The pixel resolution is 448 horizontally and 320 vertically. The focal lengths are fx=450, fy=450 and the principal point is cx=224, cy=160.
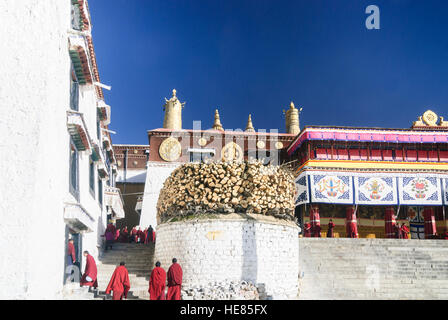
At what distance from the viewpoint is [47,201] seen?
856cm

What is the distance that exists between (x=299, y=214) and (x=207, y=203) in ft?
39.9

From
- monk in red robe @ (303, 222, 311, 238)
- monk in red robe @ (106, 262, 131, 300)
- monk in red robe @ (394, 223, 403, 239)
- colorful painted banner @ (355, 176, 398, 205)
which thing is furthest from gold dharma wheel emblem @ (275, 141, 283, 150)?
monk in red robe @ (106, 262, 131, 300)

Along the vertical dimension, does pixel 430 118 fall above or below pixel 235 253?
above

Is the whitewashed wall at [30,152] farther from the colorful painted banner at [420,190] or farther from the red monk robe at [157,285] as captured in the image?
the colorful painted banner at [420,190]

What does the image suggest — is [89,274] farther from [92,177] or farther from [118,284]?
[92,177]

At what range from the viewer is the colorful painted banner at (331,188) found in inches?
813

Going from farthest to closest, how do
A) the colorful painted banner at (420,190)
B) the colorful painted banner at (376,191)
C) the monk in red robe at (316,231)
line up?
the colorful painted banner at (420,190) → the colorful painted banner at (376,191) → the monk in red robe at (316,231)

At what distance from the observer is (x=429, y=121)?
26.5 m

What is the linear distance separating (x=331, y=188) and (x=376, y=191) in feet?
7.18

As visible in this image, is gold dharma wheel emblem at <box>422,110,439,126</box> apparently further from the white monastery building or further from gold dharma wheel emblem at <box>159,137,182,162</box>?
the white monastery building

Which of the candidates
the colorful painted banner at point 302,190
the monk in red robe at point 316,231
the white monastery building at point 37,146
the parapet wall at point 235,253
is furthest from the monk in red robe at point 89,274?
the colorful painted banner at point 302,190

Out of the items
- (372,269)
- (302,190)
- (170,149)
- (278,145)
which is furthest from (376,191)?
(170,149)

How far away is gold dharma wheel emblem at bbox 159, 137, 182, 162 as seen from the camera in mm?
25062
